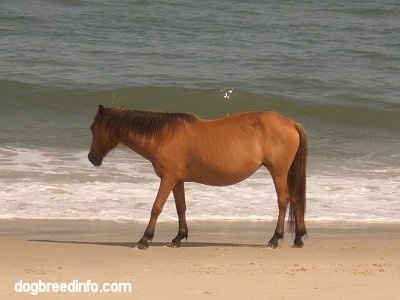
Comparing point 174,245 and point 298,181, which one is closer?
point 174,245

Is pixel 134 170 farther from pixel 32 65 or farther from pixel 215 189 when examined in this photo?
pixel 32 65

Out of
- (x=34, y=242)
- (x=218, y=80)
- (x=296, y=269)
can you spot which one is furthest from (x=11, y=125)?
(x=296, y=269)

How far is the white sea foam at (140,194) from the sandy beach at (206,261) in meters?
0.36

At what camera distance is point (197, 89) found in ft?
56.8

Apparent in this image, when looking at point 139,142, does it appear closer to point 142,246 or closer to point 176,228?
point 142,246

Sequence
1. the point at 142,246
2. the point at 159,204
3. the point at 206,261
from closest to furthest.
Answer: the point at 206,261, the point at 142,246, the point at 159,204

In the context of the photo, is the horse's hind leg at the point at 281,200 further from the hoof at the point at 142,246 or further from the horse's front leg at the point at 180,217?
the hoof at the point at 142,246

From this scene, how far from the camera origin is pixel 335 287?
243 inches

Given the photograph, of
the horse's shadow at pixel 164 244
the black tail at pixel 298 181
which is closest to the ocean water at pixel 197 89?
the horse's shadow at pixel 164 244

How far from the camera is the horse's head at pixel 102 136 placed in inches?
317

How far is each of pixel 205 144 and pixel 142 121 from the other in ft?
1.73

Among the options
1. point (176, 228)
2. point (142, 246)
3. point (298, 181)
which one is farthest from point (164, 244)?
point (298, 181)

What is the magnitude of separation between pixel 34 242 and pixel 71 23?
14624mm

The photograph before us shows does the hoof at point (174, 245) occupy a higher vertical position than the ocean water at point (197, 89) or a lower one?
higher
